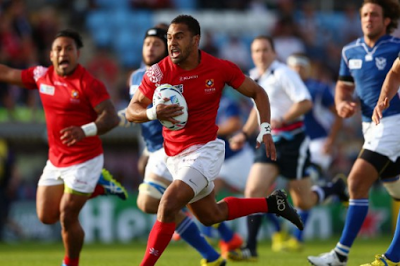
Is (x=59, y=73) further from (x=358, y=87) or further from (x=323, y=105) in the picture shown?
(x=323, y=105)

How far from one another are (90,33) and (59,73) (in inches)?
507

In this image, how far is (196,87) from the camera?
780 cm

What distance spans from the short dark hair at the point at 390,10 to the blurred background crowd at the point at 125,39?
32.6 ft

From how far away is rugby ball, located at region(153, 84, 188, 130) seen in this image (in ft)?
24.4

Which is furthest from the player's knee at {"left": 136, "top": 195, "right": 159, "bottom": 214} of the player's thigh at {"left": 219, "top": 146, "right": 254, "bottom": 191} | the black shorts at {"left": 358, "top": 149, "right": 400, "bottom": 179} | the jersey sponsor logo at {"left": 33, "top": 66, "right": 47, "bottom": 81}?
the player's thigh at {"left": 219, "top": 146, "right": 254, "bottom": 191}

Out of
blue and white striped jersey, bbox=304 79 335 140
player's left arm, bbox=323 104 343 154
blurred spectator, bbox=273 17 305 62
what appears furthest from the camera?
blurred spectator, bbox=273 17 305 62

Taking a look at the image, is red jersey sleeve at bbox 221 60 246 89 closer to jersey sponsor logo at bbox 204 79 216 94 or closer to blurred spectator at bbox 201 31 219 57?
jersey sponsor logo at bbox 204 79 216 94

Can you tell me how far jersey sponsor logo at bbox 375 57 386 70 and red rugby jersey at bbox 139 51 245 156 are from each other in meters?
1.79

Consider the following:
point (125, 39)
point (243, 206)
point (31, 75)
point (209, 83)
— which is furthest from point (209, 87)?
point (125, 39)

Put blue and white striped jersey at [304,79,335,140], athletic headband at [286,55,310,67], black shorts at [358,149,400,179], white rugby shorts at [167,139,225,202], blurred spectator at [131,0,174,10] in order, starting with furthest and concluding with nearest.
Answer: blurred spectator at [131,0,174,10]
blue and white striped jersey at [304,79,335,140]
athletic headband at [286,55,310,67]
black shorts at [358,149,400,179]
white rugby shorts at [167,139,225,202]

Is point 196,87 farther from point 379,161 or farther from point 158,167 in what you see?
point 379,161

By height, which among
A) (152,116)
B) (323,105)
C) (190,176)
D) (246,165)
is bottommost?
(246,165)

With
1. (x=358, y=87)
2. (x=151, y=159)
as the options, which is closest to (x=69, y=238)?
(x=151, y=159)

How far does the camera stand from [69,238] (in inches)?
351
